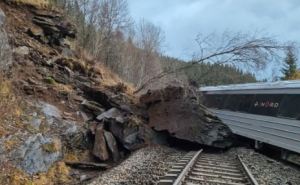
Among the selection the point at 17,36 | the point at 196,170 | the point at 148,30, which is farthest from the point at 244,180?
the point at 148,30

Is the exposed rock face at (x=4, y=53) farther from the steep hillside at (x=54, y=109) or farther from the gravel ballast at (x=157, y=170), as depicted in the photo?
the gravel ballast at (x=157, y=170)

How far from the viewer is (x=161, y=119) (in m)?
17.1

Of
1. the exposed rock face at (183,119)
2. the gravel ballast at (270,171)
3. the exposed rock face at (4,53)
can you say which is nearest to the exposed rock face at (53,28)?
the exposed rock face at (4,53)

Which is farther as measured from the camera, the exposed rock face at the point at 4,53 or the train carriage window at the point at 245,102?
the train carriage window at the point at 245,102

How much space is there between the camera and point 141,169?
1086 cm

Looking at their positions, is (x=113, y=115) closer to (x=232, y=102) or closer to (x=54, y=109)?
(x=54, y=109)

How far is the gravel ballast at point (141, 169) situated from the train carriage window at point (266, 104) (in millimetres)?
4162

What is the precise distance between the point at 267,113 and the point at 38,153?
9.62 meters

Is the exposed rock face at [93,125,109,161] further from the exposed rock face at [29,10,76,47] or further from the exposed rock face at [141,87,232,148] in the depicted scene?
the exposed rock face at [29,10,76,47]

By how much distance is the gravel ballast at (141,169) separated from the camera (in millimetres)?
9368

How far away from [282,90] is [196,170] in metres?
6.18

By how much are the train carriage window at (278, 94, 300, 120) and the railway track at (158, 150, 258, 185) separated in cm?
292

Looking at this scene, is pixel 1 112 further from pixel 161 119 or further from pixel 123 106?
pixel 161 119

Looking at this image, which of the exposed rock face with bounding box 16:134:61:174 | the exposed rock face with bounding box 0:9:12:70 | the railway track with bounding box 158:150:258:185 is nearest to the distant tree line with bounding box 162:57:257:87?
the railway track with bounding box 158:150:258:185
